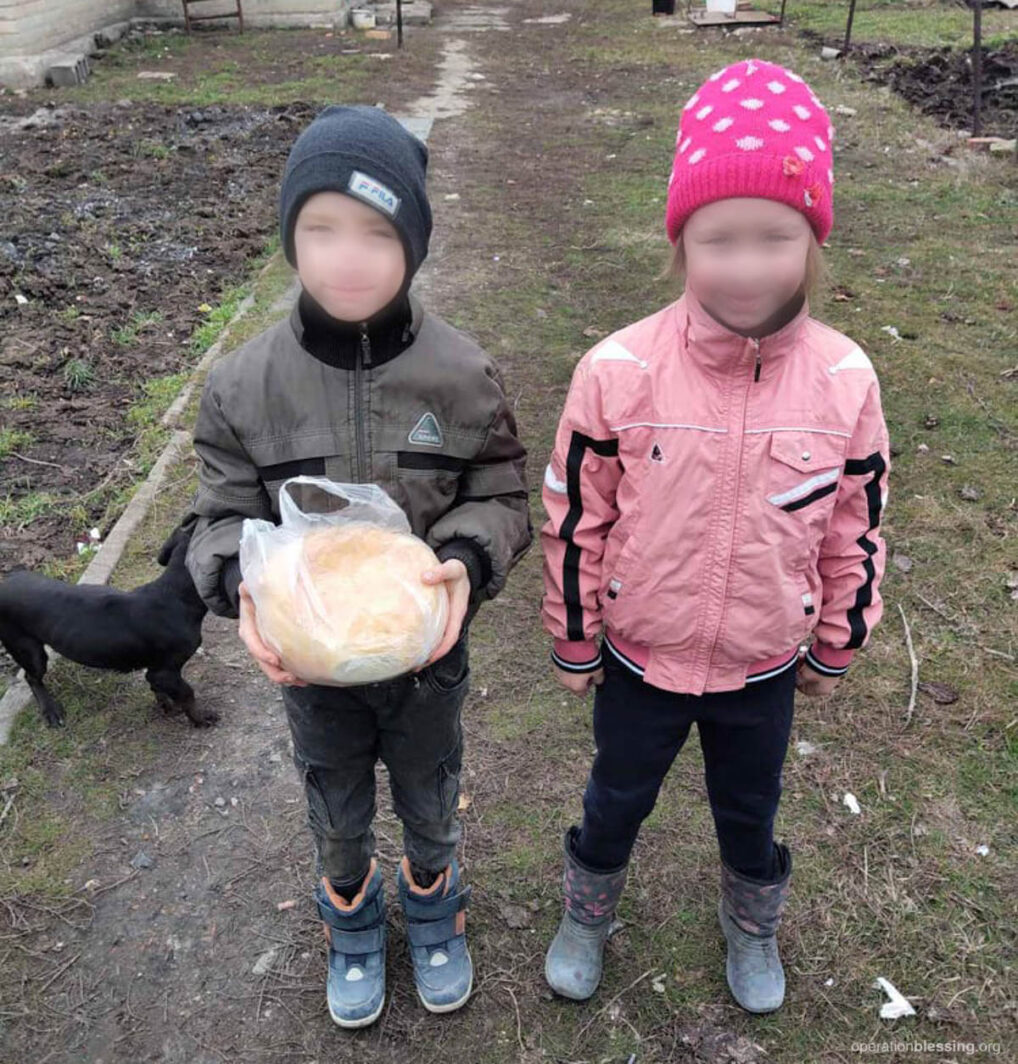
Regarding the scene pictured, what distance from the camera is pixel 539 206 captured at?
8.30m

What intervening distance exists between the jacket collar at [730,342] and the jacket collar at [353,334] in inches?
21.6

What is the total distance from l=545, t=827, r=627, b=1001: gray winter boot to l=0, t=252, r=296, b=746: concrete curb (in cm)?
203

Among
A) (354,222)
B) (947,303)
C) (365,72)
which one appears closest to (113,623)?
(354,222)

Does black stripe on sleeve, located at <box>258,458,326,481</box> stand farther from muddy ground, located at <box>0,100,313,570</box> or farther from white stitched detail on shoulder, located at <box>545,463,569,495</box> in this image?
muddy ground, located at <box>0,100,313,570</box>

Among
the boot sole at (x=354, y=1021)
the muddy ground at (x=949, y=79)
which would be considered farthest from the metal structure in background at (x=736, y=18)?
the boot sole at (x=354, y=1021)

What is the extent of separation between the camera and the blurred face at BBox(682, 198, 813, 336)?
5.39ft

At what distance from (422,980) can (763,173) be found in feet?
6.82

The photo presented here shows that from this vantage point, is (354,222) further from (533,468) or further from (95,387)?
(95,387)

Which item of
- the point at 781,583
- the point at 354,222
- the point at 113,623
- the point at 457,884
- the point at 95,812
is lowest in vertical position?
the point at 95,812

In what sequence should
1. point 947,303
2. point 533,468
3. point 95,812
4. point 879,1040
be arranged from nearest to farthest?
point 879,1040 → point 95,812 → point 533,468 → point 947,303

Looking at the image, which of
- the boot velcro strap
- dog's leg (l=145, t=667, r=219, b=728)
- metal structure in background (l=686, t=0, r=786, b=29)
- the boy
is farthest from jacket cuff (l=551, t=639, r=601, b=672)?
metal structure in background (l=686, t=0, r=786, b=29)

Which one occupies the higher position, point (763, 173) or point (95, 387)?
point (763, 173)

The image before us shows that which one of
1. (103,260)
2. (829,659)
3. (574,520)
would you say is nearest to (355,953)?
(574,520)

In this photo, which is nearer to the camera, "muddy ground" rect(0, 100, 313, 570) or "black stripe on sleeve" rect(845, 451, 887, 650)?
"black stripe on sleeve" rect(845, 451, 887, 650)
